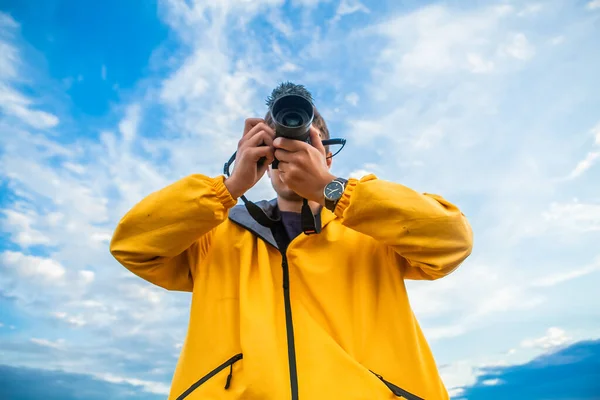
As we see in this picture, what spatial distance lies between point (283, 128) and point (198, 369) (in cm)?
131

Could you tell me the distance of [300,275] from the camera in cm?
234

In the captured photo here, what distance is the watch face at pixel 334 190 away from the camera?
219cm

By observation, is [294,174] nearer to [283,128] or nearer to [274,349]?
[283,128]

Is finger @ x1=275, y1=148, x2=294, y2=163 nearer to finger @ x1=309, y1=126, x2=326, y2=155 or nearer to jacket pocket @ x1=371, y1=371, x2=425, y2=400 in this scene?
finger @ x1=309, y1=126, x2=326, y2=155

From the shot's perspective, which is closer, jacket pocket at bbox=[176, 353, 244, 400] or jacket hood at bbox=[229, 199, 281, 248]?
jacket pocket at bbox=[176, 353, 244, 400]

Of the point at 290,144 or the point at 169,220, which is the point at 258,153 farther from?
the point at 169,220

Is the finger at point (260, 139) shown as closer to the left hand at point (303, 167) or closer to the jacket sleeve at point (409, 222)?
the left hand at point (303, 167)

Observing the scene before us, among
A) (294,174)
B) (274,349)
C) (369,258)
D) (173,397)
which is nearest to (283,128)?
(294,174)

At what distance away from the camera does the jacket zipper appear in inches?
78.0

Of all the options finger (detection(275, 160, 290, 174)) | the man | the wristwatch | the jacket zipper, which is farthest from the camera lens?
the jacket zipper

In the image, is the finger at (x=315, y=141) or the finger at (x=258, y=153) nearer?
the finger at (x=258, y=153)

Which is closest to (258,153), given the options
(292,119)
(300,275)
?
(292,119)

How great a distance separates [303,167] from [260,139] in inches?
11.5

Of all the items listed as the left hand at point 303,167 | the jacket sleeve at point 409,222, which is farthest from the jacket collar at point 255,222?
the jacket sleeve at point 409,222
